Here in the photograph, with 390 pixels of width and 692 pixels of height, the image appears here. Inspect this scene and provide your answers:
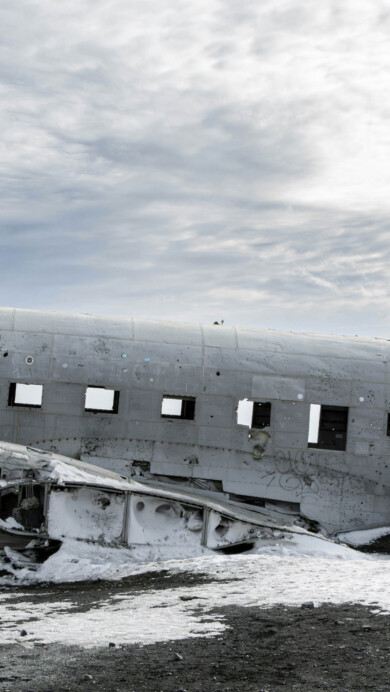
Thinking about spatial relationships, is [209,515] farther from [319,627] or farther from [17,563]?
[319,627]

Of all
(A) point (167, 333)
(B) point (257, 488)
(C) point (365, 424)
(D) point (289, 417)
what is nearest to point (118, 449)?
(A) point (167, 333)

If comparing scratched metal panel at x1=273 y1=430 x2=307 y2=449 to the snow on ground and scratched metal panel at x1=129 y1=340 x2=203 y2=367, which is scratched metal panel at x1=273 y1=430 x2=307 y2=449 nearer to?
scratched metal panel at x1=129 y1=340 x2=203 y2=367

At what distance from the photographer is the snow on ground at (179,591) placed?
30.0 ft

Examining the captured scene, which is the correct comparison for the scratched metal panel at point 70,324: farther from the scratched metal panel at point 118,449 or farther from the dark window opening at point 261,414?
the dark window opening at point 261,414

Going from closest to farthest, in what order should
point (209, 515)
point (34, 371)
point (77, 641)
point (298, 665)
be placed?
point (298, 665), point (77, 641), point (209, 515), point (34, 371)

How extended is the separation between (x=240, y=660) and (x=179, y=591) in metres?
3.75

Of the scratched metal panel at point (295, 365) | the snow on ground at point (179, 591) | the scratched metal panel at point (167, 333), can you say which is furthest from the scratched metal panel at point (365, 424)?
the scratched metal panel at point (167, 333)

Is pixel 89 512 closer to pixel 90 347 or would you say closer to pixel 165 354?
pixel 90 347

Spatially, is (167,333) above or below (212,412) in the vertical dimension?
above

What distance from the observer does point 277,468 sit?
1836cm

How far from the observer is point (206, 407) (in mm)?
18234

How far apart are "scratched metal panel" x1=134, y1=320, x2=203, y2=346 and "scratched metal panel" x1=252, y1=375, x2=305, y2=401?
78.2 inches

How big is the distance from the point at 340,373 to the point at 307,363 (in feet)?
3.25

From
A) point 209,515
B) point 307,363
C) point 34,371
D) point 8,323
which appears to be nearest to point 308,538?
point 209,515
